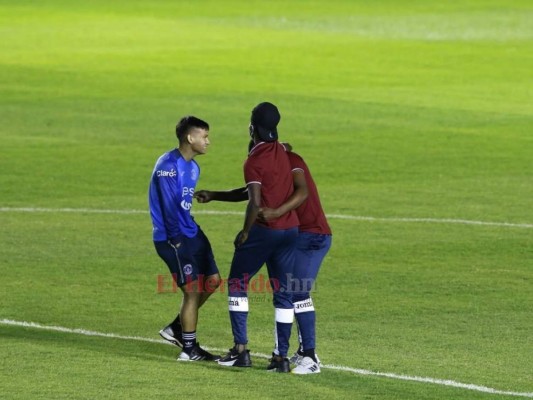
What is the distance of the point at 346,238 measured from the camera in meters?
17.7

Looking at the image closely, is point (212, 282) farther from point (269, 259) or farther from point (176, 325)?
point (269, 259)

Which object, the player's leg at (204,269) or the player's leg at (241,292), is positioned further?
the player's leg at (204,269)

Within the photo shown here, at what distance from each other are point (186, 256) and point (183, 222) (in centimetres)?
27

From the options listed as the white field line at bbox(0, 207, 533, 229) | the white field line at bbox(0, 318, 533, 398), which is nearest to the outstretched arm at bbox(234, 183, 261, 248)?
the white field line at bbox(0, 318, 533, 398)

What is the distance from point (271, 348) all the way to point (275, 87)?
23.3m

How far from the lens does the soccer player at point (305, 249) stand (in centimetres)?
1109

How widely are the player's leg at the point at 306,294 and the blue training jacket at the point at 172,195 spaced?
0.93m

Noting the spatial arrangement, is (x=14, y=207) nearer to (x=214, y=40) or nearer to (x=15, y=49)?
(x=15, y=49)

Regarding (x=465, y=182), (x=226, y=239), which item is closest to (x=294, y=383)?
(x=226, y=239)

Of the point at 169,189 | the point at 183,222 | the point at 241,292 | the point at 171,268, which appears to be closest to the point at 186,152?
the point at 169,189

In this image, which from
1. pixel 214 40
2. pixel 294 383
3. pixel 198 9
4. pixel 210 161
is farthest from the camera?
pixel 198 9

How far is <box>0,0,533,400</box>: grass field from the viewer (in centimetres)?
1138

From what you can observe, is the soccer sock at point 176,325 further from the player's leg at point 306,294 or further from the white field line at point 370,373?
the player's leg at point 306,294

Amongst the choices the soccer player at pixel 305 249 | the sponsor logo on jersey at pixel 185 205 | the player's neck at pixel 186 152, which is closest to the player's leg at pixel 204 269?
the sponsor logo on jersey at pixel 185 205
